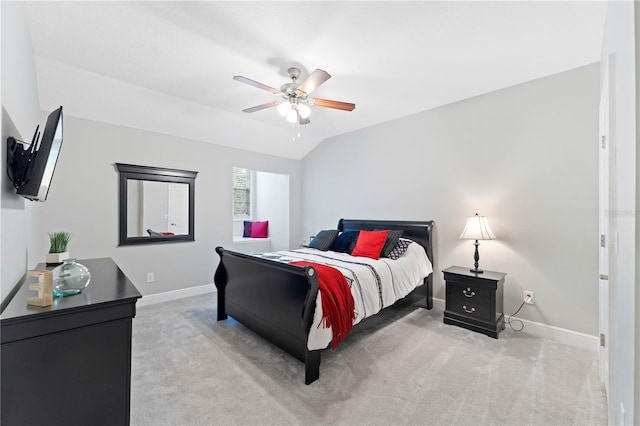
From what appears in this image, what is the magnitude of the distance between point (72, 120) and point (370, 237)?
379 cm

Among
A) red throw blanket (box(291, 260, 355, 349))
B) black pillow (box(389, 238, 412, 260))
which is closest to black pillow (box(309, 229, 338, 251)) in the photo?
black pillow (box(389, 238, 412, 260))

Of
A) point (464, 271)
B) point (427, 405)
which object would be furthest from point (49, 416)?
point (464, 271)

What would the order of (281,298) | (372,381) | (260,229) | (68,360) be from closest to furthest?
(68,360) < (372,381) < (281,298) < (260,229)

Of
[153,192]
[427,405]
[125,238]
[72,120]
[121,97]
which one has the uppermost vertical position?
[121,97]

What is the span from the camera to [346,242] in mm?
3877

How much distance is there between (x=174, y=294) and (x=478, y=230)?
13.3ft

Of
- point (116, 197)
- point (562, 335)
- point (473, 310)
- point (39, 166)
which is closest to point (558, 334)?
point (562, 335)

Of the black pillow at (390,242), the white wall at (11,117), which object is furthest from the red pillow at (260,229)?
the white wall at (11,117)

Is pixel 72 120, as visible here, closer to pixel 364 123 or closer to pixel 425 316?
pixel 364 123

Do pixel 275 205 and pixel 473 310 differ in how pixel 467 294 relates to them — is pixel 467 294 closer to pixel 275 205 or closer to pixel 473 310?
pixel 473 310

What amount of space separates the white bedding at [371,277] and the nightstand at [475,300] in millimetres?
391

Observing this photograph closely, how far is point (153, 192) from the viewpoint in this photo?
3855mm

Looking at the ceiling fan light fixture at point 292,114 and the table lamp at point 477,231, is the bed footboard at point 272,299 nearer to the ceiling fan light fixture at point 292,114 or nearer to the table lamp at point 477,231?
the ceiling fan light fixture at point 292,114

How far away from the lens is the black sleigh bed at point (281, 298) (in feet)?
6.91
